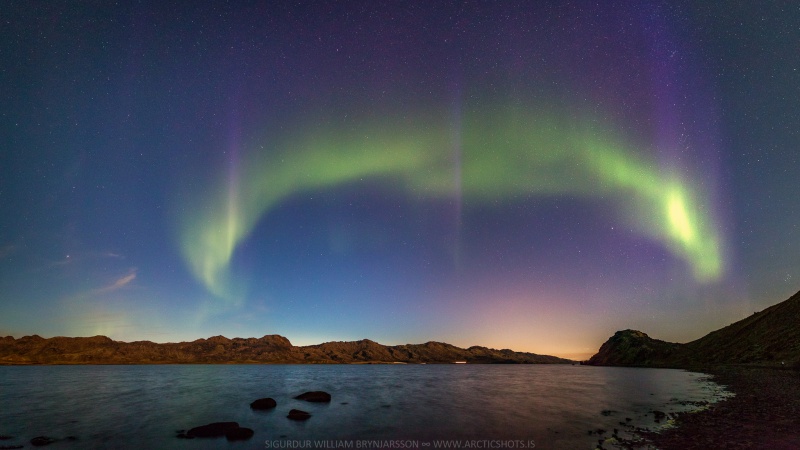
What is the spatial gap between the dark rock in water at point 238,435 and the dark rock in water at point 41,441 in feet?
43.9

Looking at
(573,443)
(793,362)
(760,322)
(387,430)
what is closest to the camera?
(573,443)

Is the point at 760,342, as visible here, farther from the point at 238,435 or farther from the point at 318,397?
the point at 238,435

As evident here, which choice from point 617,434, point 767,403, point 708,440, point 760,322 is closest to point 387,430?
point 617,434

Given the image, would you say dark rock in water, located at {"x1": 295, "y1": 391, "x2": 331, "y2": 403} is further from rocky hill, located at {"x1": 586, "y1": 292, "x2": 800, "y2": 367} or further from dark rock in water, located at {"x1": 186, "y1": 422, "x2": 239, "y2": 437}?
rocky hill, located at {"x1": 586, "y1": 292, "x2": 800, "y2": 367}

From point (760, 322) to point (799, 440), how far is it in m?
204

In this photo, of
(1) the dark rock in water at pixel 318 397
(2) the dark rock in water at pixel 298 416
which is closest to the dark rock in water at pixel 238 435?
(2) the dark rock in water at pixel 298 416

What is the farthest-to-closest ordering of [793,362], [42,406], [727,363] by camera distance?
[727,363] → [793,362] → [42,406]

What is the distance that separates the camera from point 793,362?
106250mm

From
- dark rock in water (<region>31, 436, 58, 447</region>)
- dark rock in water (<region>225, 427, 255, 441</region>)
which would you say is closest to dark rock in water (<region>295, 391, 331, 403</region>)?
dark rock in water (<region>225, 427, 255, 441</region>)

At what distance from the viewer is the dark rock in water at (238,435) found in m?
28.4

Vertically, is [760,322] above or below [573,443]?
above

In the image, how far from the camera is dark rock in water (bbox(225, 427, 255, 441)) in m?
28.4

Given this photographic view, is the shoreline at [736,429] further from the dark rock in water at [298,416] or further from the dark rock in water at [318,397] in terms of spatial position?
the dark rock in water at [318,397]

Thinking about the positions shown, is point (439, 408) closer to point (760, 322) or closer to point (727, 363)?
point (727, 363)
